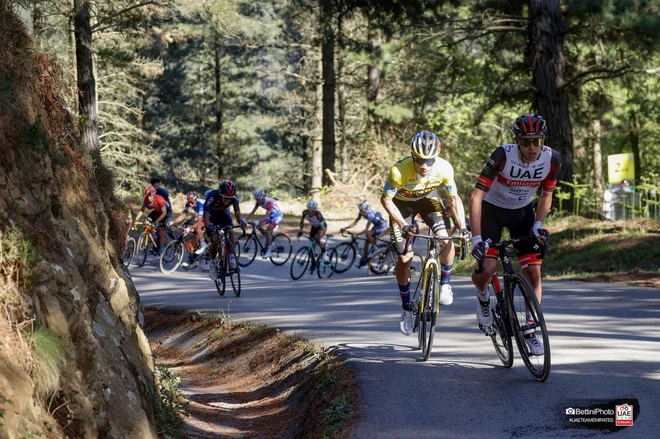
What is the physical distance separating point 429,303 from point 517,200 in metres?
1.39

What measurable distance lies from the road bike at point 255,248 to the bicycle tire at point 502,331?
17.0 metres

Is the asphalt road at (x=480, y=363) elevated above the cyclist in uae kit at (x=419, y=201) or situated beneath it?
situated beneath

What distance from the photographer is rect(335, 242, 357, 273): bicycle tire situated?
931 inches

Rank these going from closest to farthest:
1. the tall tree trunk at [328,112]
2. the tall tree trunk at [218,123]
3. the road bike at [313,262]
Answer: the road bike at [313,262] → the tall tree trunk at [328,112] → the tall tree trunk at [218,123]

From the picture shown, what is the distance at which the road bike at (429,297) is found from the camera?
876 centimetres

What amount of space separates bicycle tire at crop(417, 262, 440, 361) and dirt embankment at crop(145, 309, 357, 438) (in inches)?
33.9

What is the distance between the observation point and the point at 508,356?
27.2 feet

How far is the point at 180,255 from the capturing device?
81.7 ft

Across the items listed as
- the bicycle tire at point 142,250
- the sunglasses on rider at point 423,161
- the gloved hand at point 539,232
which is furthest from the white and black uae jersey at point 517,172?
the bicycle tire at point 142,250

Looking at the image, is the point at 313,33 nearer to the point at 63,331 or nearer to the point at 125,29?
the point at 125,29

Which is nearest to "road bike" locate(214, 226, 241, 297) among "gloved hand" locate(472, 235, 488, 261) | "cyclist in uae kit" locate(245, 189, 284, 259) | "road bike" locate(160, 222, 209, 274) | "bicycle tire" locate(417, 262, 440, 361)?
"cyclist in uae kit" locate(245, 189, 284, 259)

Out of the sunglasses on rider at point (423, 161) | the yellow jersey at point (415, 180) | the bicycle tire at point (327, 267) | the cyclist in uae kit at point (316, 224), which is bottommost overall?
the bicycle tire at point (327, 267)

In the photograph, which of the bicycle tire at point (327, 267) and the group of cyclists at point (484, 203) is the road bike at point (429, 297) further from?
Result: the bicycle tire at point (327, 267)

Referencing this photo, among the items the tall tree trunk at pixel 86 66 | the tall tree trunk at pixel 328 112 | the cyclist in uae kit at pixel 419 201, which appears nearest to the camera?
the cyclist in uae kit at pixel 419 201
